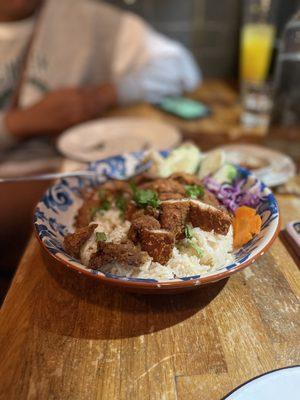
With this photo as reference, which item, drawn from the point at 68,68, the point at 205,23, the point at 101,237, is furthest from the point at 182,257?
the point at 205,23

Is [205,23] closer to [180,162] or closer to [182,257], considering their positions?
[180,162]

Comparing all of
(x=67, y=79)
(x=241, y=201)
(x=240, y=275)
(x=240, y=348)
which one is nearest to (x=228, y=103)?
(x=67, y=79)

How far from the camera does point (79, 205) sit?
102cm

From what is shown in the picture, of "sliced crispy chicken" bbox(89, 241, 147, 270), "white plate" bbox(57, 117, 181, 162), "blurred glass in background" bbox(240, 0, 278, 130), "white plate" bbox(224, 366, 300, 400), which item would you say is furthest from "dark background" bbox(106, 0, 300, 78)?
"white plate" bbox(224, 366, 300, 400)

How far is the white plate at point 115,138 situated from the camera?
1522 mm

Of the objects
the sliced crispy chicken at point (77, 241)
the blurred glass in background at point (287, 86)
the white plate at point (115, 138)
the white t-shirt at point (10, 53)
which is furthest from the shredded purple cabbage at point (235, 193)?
the white t-shirt at point (10, 53)

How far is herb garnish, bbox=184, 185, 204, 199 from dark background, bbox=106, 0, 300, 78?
2.07 meters

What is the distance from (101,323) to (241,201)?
1.45ft

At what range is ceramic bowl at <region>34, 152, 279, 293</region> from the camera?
67 cm

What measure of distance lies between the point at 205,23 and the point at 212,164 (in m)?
1.97

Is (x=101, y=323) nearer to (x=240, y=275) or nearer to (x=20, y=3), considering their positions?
(x=240, y=275)

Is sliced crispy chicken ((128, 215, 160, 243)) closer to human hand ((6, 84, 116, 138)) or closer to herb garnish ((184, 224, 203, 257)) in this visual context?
herb garnish ((184, 224, 203, 257))

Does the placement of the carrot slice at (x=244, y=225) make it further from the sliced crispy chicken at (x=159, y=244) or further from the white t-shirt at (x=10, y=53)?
the white t-shirt at (x=10, y=53)

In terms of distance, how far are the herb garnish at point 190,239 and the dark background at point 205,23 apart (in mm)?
2208
